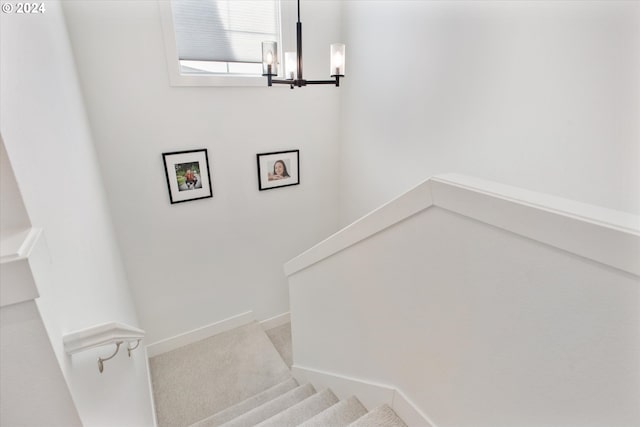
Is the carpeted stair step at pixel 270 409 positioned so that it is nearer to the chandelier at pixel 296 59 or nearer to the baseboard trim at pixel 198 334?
the baseboard trim at pixel 198 334

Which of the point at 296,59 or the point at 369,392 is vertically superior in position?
the point at 296,59

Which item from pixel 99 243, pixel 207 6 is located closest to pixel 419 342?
pixel 99 243

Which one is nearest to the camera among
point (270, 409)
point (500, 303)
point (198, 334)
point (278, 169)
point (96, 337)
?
point (500, 303)

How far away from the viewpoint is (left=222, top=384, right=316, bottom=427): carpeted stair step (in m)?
2.11

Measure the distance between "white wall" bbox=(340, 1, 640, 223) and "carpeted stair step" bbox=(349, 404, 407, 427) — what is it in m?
1.38

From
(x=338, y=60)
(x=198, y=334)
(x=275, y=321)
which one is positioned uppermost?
(x=338, y=60)

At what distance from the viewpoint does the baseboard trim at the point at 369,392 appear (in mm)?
1410

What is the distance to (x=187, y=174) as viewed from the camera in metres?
2.84

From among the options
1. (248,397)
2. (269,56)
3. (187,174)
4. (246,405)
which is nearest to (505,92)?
(269,56)

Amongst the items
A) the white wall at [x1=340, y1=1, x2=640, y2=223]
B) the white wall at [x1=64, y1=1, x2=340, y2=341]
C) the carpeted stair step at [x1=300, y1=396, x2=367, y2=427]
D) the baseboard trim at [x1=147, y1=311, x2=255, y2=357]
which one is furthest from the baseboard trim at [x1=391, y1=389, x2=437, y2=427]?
the baseboard trim at [x1=147, y1=311, x2=255, y2=357]

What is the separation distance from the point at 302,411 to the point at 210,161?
2076 mm

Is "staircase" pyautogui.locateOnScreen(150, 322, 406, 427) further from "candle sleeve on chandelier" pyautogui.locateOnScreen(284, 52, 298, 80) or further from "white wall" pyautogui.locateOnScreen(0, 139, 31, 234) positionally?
"candle sleeve on chandelier" pyautogui.locateOnScreen(284, 52, 298, 80)

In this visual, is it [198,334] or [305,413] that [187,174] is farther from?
[305,413]

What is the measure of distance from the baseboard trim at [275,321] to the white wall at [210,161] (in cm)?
8
